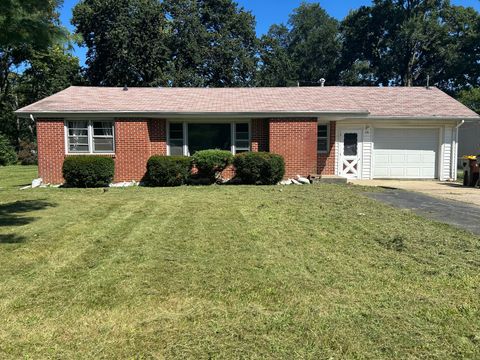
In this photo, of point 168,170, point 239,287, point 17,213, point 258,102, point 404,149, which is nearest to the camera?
point 239,287

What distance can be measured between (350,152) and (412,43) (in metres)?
28.5

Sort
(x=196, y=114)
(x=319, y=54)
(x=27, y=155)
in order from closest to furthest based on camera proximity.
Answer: (x=196, y=114)
(x=27, y=155)
(x=319, y=54)

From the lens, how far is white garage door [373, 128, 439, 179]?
16828mm

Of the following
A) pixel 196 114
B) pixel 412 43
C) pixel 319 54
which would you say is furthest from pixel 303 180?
pixel 319 54

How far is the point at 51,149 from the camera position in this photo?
14211mm

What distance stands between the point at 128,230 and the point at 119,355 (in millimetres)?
4095

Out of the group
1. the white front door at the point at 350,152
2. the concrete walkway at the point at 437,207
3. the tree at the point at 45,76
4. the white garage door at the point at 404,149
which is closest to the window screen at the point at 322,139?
the white front door at the point at 350,152

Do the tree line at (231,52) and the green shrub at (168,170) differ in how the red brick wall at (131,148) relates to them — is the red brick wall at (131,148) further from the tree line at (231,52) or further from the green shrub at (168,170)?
the tree line at (231,52)

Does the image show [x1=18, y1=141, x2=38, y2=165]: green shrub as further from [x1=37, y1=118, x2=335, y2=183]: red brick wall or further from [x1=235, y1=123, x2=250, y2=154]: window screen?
[x1=235, y1=123, x2=250, y2=154]: window screen

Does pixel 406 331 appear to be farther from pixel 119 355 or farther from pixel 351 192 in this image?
pixel 351 192

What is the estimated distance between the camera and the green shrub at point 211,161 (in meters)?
13.8

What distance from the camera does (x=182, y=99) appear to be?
16438mm

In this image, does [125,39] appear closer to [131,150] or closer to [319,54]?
[131,150]

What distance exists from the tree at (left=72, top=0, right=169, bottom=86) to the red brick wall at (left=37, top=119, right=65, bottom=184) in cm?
1922
